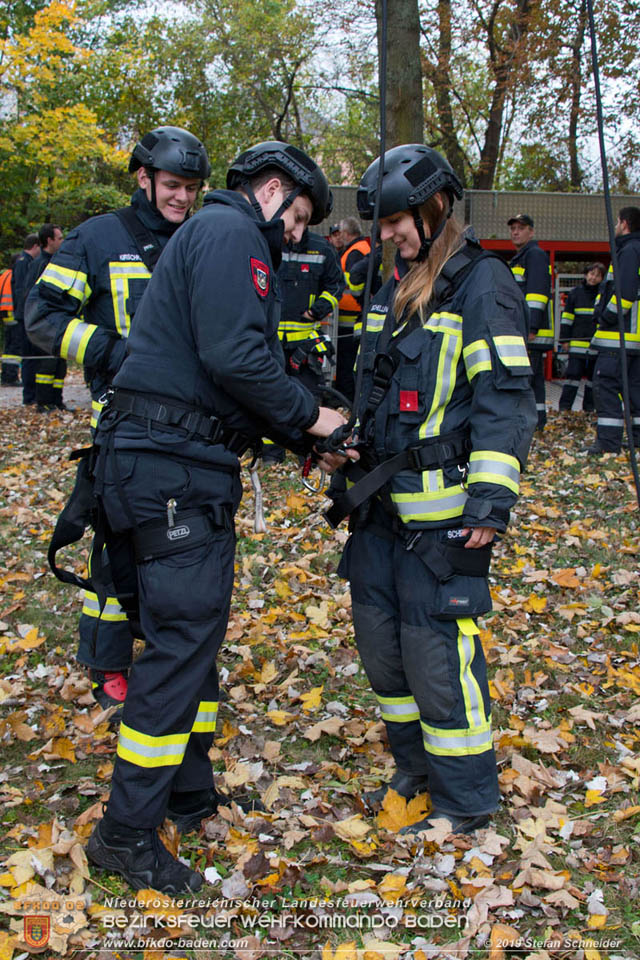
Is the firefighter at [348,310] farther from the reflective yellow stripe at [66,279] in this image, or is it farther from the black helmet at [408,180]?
the black helmet at [408,180]

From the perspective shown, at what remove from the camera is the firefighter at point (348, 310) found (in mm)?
10695

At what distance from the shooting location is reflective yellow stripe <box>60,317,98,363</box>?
163 inches

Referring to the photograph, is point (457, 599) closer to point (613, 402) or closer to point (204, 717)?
point (204, 717)

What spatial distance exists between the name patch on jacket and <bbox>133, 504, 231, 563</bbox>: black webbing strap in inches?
28.8

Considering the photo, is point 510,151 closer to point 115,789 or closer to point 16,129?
point 16,129

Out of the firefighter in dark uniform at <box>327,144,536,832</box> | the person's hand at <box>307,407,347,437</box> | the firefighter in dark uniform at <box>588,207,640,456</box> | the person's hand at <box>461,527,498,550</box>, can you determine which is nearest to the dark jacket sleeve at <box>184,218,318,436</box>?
the person's hand at <box>307,407,347,437</box>

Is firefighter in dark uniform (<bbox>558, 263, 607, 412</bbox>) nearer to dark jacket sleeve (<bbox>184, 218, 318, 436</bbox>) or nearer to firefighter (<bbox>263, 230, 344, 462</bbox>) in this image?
firefighter (<bbox>263, 230, 344, 462</bbox>)

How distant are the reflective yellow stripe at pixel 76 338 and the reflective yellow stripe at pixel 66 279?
0.48 ft

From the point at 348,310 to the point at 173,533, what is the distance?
8672mm

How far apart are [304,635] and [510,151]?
1322 inches

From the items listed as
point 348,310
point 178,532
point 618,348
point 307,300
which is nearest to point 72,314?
point 178,532

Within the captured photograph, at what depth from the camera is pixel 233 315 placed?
8.94 feet

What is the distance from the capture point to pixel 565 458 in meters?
8.91

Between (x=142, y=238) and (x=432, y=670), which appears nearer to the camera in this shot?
(x=432, y=670)
